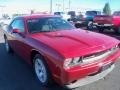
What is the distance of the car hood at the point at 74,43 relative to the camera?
12.7 feet

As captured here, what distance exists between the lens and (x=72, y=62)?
3.79 m

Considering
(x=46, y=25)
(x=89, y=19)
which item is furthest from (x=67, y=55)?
(x=89, y=19)

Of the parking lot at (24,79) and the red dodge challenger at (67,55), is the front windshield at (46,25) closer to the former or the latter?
the red dodge challenger at (67,55)

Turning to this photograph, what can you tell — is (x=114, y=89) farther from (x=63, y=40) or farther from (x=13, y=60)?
(x=13, y=60)

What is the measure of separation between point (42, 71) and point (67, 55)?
1084 millimetres

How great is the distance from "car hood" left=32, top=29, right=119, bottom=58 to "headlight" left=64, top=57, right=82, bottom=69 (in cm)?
8

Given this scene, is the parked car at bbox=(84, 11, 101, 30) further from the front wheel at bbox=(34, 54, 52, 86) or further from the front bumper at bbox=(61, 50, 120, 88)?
the front bumper at bbox=(61, 50, 120, 88)

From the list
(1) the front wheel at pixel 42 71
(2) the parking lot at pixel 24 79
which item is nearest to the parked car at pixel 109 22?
(2) the parking lot at pixel 24 79

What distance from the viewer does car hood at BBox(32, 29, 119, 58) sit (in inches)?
152

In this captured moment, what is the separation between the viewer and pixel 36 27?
18.0 feet

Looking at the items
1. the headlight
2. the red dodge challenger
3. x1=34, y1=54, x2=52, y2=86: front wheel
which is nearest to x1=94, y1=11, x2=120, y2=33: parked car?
the red dodge challenger

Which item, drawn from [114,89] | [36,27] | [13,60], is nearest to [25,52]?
[36,27]

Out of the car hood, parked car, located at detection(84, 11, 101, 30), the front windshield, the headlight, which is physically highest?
the front windshield

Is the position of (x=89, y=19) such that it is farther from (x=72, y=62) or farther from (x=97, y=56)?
(x=72, y=62)
